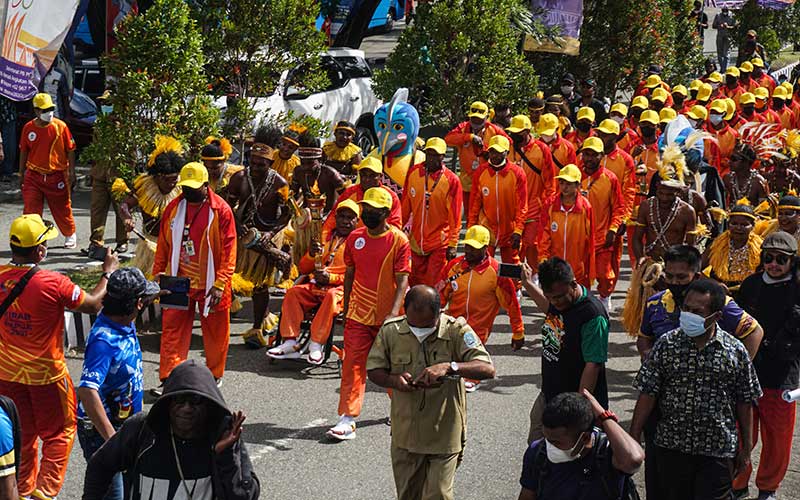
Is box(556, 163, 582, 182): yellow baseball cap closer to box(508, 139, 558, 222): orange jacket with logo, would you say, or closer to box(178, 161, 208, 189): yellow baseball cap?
box(508, 139, 558, 222): orange jacket with logo

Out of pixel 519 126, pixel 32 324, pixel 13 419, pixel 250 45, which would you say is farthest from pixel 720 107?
pixel 13 419

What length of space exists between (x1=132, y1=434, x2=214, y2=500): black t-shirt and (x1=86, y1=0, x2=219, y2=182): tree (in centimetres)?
767

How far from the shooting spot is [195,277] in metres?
9.84

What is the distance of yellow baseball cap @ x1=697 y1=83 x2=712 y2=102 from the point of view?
788 inches

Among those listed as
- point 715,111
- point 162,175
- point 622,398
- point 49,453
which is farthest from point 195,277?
point 715,111

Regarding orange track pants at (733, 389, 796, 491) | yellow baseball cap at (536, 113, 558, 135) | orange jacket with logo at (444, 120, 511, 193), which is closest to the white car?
orange jacket with logo at (444, 120, 511, 193)

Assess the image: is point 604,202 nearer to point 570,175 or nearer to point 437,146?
point 570,175

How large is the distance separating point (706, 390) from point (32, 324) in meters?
3.90

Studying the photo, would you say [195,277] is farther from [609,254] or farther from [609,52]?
[609,52]

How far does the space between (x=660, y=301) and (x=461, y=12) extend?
10.5 metres

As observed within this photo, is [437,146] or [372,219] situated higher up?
[437,146]

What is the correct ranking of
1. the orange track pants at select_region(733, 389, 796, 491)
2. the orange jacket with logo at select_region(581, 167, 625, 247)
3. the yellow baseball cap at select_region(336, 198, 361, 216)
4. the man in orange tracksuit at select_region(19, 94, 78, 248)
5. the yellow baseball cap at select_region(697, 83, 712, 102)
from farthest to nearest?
the yellow baseball cap at select_region(697, 83, 712, 102), the man in orange tracksuit at select_region(19, 94, 78, 248), the orange jacket with logo at select_region(581, 167, 625, 247), the yellow baseball cap at select_region(336, 198, 361, 216), the orange track pants at select_region(733, 389, 796, 491)

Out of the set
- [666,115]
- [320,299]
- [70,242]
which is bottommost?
Answer: [70,242]

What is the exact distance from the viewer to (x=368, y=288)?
9.20 metres
